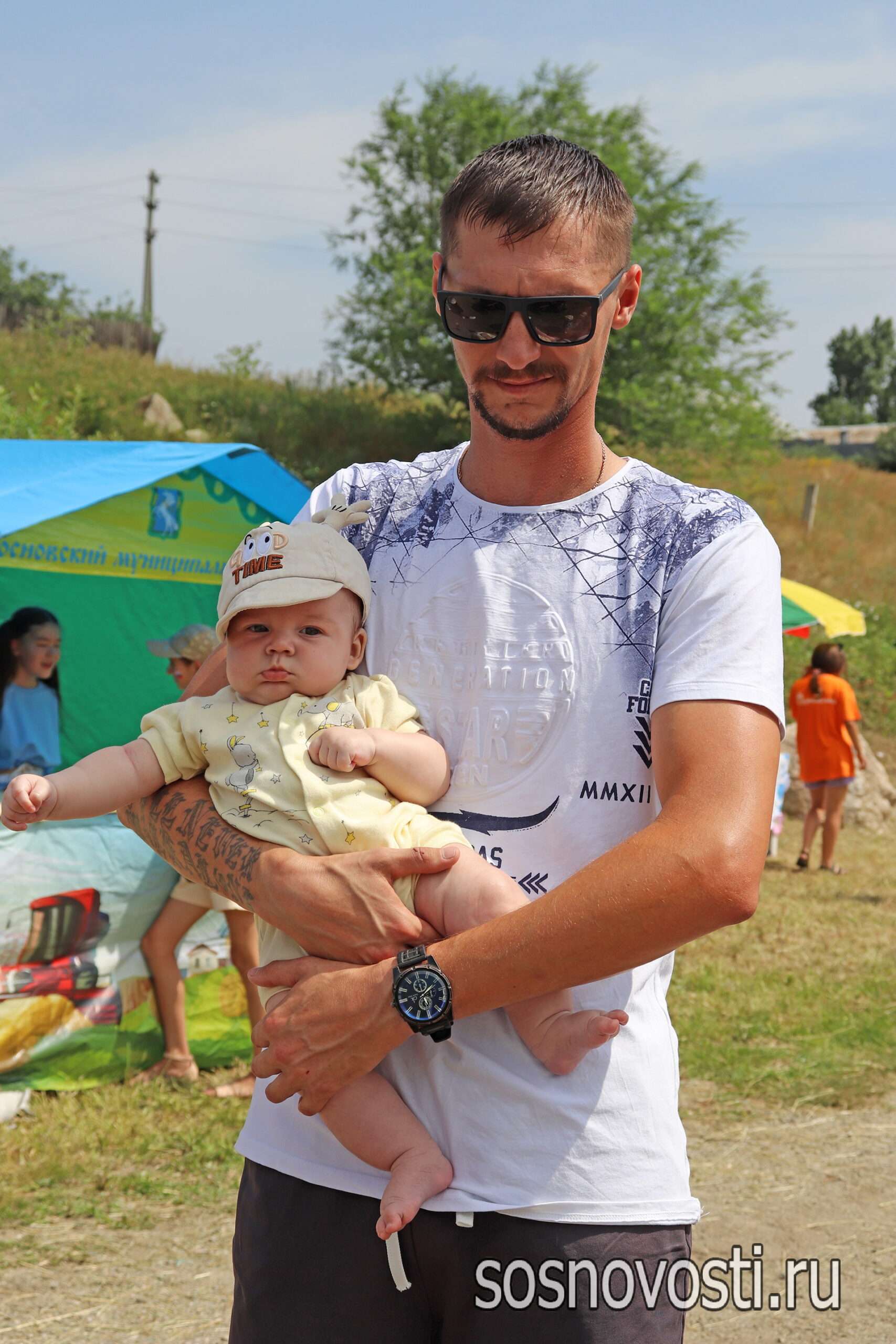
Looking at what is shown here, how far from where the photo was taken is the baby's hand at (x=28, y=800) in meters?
1.89

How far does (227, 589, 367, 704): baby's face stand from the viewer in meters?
1.88

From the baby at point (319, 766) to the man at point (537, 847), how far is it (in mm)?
42

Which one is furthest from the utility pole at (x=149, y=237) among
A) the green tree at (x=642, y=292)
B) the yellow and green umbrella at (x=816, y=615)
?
the yellow and green umbrella at (x=816, y=615)

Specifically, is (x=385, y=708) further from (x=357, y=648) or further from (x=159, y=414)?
(x=159, y=414)

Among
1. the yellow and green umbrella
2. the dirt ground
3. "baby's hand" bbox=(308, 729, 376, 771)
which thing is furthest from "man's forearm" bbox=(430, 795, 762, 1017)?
the yellow and green umbrella

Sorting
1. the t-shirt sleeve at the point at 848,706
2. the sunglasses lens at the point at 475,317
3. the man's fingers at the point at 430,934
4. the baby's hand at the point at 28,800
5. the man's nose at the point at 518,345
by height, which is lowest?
the t-shirt sleeve at the point at 848,706

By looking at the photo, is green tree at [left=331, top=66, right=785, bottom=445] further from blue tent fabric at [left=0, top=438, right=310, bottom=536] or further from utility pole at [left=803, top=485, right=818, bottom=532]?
blue tent fabric at [left=0, top=438, right=310, bottom=536]

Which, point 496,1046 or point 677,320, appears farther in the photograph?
point 677,320

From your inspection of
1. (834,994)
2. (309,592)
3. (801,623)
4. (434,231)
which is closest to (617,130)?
(434,231)

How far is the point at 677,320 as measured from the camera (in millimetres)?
21172

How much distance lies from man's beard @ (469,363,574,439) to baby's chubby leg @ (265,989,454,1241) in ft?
2.98

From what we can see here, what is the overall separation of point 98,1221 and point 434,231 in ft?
68.7

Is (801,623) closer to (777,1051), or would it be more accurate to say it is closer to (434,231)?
(777,1051)

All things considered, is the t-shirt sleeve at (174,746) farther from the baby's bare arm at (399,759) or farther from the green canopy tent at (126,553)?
the green canopy tent at (126,553)
